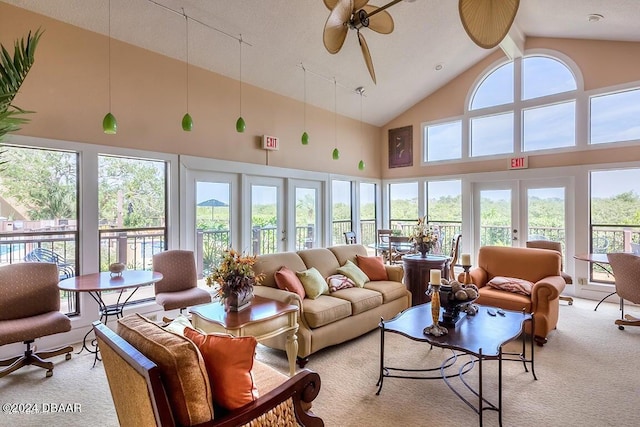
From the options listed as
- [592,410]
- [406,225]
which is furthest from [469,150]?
[592,410]

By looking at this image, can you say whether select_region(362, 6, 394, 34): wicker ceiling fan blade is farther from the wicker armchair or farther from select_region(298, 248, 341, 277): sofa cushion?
the wicker armchair

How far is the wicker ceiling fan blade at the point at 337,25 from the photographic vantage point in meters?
2.56

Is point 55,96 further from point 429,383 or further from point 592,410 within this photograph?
point 592,410

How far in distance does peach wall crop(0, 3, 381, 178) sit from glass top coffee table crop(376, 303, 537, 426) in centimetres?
360

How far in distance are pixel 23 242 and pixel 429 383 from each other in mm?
4271

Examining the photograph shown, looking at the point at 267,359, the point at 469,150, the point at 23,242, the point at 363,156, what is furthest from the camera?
the point at 363,156

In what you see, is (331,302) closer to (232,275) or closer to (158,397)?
(232,275)

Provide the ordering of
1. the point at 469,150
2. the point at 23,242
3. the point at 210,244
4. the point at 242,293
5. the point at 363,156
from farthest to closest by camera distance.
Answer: the point at 363,156, the point at 469,150, the point at 210,244, the point at 23,242, the point at 242,293

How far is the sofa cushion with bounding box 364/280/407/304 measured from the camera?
4.09m

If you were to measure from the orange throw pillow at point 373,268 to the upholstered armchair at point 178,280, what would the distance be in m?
2.06

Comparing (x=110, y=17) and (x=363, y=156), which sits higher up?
(x=110, y=17)

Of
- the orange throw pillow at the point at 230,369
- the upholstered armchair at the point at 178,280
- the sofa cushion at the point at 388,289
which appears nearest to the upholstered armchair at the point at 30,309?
the upholstered armchair at the point at 178,280

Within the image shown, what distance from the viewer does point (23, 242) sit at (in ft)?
11.5

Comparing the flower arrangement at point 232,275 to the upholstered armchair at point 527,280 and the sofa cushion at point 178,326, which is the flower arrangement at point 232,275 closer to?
the sofa cushion at point 178,326
